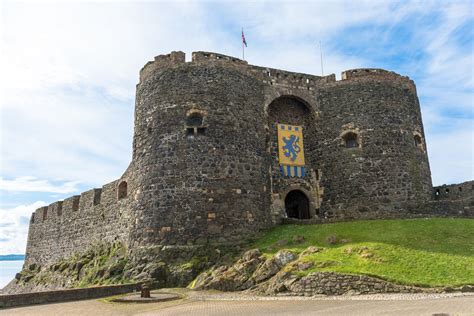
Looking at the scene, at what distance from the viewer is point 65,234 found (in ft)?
83.9

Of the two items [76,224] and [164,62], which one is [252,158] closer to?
[164,62]

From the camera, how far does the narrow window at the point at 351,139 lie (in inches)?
807

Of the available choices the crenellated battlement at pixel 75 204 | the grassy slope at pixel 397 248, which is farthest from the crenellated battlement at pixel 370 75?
the crenellated battlement at pixel 75 204

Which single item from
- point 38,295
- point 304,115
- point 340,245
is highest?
point 304,115

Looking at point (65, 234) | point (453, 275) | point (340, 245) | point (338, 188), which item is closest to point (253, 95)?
point (338, 188)

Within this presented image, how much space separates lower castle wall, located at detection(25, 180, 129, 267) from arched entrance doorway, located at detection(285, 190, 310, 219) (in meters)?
8.47

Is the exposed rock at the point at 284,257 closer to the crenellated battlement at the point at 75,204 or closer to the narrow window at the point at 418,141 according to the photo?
the crenellated battlement at the point at 75,204

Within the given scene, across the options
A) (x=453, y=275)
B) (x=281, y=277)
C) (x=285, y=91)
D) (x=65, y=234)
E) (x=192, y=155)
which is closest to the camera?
(x=453, y=275)

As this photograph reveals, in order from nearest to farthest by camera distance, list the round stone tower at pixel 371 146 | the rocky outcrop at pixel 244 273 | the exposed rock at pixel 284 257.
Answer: the rocky outcrop at pixel 244 273, the exposed rock at pixel 284 257, the round stone tower at pixel 371 146

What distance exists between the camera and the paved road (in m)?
8.12

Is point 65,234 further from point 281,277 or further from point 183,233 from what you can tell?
point 281,277

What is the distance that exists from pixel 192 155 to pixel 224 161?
1.41 meters

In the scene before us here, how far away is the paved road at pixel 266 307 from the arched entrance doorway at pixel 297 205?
975 cm

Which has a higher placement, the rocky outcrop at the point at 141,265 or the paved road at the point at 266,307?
the rocky outcrop at the point at 141,265
